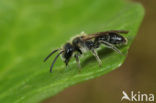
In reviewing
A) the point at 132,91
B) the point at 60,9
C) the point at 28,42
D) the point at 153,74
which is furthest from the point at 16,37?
the point at 153,74

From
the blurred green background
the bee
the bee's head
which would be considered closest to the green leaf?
the bee

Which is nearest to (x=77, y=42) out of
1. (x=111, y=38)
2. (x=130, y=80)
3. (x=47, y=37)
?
(x=111, y=38)

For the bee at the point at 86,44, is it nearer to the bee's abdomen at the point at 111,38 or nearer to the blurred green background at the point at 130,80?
the bee's abdomen at the point at 111,38

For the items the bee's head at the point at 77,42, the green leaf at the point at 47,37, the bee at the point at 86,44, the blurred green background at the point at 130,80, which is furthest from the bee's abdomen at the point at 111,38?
the blurred green background at the point at 130,80

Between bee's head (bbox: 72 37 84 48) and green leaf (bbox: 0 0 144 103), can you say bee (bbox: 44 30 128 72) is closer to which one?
bee's head (bbox: 72 37 84 48)

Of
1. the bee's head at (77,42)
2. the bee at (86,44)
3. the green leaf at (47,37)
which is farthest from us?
the bee's head at (77,42)
